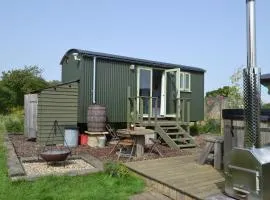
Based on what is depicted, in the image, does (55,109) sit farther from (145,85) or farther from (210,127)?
(210,127)

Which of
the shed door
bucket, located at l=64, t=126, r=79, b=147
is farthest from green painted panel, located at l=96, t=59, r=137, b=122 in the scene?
the shed door

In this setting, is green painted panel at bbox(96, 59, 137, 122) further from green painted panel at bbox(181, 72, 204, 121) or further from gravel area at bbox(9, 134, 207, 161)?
green painted panel at bbox(181, 72, 204, 121)

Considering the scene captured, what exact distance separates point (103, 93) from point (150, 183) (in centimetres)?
563

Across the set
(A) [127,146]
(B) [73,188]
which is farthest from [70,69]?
(B) [73,188]

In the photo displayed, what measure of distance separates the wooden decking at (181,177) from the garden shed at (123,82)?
362 centimetres

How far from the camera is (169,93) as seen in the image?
12.0 meters

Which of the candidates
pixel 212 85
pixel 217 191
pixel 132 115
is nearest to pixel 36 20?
pixel 132 115

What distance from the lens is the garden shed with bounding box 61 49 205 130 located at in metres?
9.95

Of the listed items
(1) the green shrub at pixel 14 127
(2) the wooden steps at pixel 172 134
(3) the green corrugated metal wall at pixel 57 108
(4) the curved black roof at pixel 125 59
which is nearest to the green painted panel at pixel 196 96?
(4) the curved black roof at pixel 125 59

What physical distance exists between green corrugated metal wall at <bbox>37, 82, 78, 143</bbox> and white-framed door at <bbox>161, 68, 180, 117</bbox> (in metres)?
3.68

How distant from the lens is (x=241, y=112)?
193 inches

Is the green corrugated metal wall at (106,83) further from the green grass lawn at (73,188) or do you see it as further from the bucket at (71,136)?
the green grass lawn at (73,188)

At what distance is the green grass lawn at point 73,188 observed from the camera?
175 inches

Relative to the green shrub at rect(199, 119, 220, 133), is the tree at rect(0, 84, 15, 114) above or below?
above
